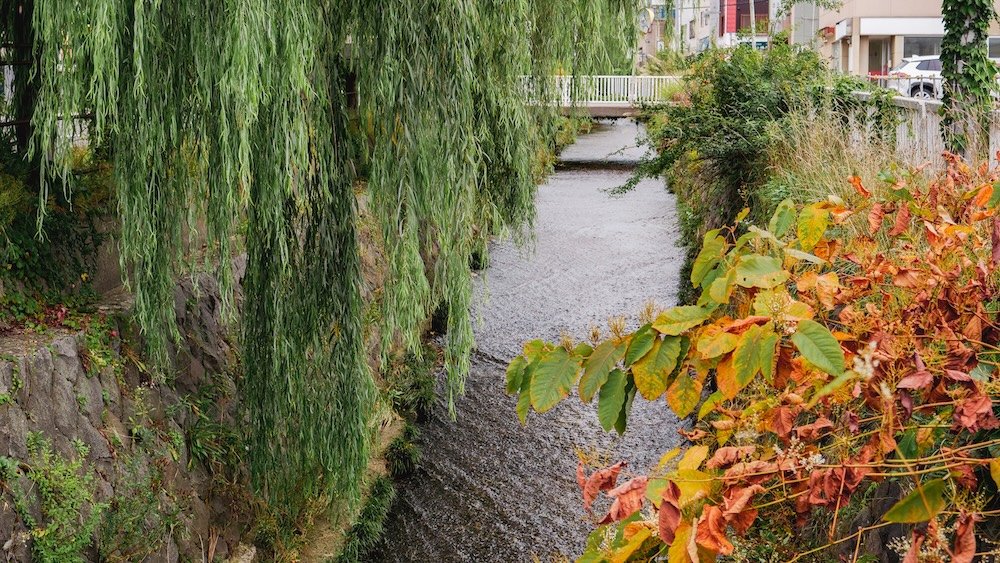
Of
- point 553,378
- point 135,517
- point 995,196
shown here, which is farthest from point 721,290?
point 135,517

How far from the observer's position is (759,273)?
2.49 metres

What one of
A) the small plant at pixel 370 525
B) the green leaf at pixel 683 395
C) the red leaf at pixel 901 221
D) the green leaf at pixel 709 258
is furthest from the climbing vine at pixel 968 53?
the green leaf at pixel 683 395

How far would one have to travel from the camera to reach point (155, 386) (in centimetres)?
601

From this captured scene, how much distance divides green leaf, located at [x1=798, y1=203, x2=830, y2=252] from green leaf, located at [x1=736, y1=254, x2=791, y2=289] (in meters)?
0.52

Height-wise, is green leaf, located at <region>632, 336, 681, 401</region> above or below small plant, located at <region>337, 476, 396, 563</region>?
above

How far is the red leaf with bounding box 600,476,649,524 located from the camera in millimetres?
2264

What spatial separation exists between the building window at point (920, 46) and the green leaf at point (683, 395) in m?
36.0

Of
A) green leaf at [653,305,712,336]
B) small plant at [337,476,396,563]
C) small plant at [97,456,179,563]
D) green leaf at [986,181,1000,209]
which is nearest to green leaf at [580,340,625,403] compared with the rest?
green leaf at [653,305,712,336]

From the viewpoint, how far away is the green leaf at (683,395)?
95.7 inches

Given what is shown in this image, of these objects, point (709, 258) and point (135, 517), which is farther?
point (135, 517)

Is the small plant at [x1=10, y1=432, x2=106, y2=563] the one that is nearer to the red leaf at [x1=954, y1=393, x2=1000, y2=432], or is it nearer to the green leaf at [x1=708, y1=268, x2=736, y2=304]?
the green leaf at [x1=708, y1=268, x2=736, y2=304]

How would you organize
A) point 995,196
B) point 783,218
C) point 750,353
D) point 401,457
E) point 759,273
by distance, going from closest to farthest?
point 750,353 < point 759,273 < point 995,196 < point 783,218 < point 401,457

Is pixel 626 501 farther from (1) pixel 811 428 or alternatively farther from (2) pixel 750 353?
(1) pixel 811 428

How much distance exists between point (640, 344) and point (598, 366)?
11 cm
